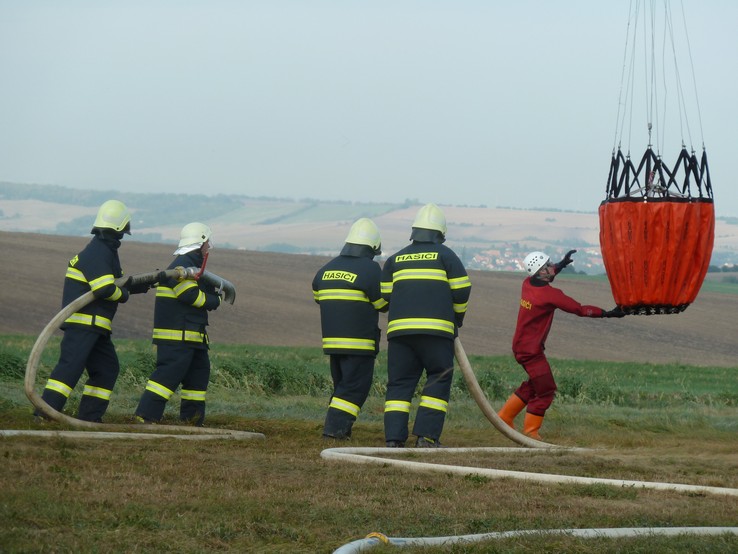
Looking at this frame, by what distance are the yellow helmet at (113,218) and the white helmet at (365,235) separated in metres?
2.15

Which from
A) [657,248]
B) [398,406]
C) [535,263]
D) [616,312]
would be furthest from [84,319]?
[657,248]

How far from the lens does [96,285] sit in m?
11.3

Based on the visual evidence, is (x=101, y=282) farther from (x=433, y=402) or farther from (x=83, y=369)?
(x=433, y=402)

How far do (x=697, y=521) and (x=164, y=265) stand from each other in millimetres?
45958

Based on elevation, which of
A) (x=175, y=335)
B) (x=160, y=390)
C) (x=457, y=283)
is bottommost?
(x=160, y=390)

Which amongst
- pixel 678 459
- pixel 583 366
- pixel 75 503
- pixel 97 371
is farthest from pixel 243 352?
pixel 75 503

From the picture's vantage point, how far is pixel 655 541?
19.1 feet

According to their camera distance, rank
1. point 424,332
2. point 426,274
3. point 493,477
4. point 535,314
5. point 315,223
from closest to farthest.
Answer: point 493,477 < point 424,332 < point 426,274 < point 535,314 < point 315,223

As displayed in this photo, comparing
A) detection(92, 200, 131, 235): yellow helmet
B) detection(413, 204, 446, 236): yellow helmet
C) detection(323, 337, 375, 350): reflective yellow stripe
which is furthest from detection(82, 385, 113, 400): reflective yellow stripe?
detection(413, 204, 446, 236): yellow helmet

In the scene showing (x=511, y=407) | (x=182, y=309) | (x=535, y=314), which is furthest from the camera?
(x=511, y=407)

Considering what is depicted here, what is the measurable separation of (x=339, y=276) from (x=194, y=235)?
169 cm

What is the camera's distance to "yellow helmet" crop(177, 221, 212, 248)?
12062 mm

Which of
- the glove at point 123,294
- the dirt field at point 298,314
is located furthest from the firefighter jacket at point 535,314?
the dirt field at point 298,314

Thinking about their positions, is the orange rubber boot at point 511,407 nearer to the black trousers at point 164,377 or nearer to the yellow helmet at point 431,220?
the yellow helmet at point 431,220
